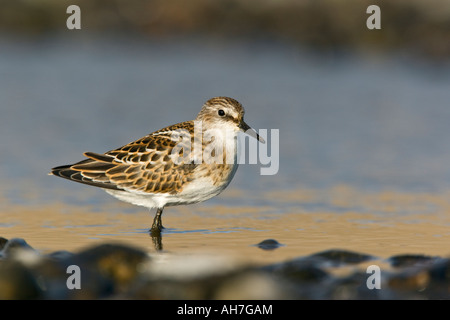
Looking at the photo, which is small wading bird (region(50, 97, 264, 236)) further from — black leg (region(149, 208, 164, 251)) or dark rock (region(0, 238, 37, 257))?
dark rock (region(0, 238, 37, 257))

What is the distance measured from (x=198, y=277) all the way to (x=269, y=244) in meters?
2.19

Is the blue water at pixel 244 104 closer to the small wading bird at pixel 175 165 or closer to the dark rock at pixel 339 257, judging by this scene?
the small wading bird at pixel 175 165

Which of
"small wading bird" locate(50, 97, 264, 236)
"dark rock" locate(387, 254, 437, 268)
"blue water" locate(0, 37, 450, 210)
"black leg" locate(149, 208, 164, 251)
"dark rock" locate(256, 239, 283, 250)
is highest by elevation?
"blue water" locate(0, 37, 450, 210)

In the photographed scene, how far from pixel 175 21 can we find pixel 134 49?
236cm

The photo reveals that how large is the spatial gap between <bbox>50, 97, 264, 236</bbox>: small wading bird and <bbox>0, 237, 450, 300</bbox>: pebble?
4.96 feet

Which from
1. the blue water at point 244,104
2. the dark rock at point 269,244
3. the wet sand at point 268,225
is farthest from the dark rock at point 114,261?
the blue water at point 244,104

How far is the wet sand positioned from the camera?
1047cm

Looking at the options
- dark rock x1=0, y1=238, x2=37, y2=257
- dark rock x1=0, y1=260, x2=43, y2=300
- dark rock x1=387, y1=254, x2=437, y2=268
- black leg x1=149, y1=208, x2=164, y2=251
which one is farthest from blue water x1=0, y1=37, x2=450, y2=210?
dark rock x1=0, y1=260, x2=43, y2=300

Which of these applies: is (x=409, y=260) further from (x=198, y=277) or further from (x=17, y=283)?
(x=17, y=283)

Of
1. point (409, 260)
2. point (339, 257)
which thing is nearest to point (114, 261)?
point (339, 257)

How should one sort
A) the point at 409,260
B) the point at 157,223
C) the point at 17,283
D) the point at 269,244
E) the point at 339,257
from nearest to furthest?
1. the point at 17,283
2. the point at 409,260
3. the point at 339,257
4. the point at 269,244
5. the point at 157,223

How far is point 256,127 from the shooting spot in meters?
18.4
